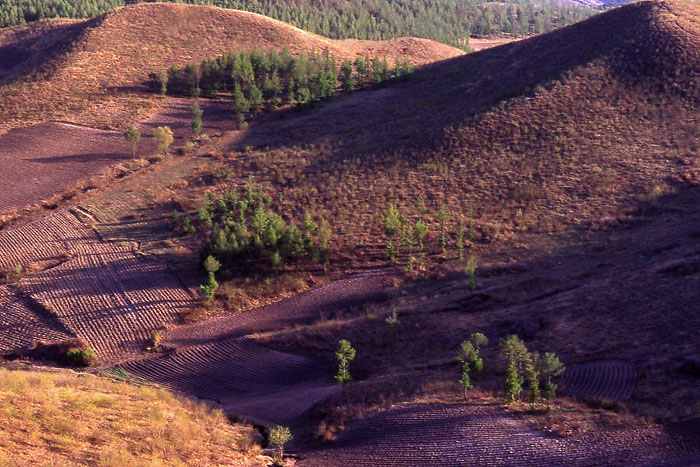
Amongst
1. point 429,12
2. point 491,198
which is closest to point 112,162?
point 491,198

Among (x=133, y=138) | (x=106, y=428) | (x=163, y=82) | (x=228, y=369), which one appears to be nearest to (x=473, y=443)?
(x=106, y=428)

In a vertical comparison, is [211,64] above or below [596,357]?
above

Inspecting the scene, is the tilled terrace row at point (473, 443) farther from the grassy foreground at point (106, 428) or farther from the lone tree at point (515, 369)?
the grassy foreground at point (106, 428)

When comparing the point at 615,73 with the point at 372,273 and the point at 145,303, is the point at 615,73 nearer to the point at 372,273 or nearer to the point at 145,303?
the point at 372,273

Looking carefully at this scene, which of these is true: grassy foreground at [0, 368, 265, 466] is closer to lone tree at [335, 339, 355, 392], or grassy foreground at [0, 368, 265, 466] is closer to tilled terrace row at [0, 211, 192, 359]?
lone tree at [335, 339, 355, 392]

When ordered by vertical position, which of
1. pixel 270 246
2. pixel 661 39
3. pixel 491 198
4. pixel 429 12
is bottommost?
pixel 270 246

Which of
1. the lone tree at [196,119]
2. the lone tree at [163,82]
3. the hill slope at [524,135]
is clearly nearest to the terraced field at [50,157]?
the lone tree at [196,119]
